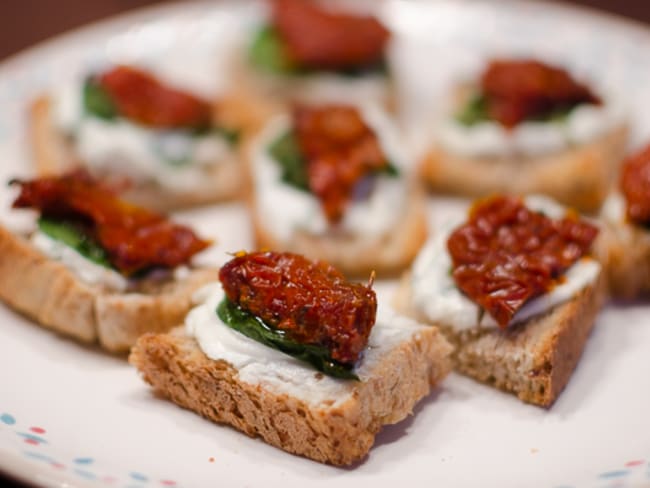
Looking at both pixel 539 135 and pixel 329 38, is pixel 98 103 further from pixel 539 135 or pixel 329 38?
pixel 539 135

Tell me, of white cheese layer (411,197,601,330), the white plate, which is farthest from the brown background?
white cheese layer (411,197,601,330)

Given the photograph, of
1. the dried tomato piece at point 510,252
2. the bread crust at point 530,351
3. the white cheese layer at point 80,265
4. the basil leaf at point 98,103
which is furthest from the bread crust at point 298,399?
the basil leaf at point 98,103

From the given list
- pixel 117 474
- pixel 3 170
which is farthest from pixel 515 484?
pixel 3 170

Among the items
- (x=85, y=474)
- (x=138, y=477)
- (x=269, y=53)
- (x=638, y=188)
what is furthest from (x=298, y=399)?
(x=269, y=53)

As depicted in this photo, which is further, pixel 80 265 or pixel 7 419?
pixel 80 265

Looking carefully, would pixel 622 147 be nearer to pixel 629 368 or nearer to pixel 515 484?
→ pixel 629 368

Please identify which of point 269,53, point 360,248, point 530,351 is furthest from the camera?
point 269,53
